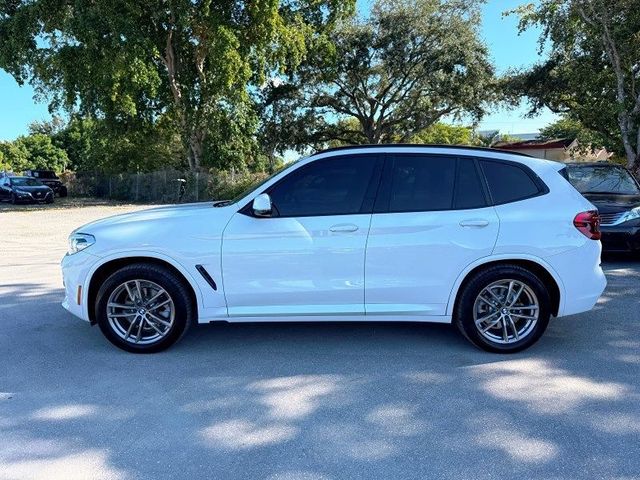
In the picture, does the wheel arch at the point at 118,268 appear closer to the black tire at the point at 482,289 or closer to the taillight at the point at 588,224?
the black tire at the point at 482,289

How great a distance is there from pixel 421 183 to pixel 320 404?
209 centimetres

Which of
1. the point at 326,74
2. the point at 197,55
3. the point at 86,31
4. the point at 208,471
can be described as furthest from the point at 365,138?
the point at 208,471

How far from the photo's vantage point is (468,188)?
177 inches

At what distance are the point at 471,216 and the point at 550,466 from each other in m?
2.12

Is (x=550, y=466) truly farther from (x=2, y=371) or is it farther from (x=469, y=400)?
(x=2, y=371)

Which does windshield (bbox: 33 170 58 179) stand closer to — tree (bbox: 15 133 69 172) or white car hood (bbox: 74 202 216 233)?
white car hood (bbox: 74 202 216 233)

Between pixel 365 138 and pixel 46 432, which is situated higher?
pixel 365 138

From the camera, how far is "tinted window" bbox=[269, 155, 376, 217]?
4.43 metres

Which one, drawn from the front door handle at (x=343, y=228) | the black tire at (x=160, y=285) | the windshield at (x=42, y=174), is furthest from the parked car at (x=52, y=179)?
the front door handle at (x=343, y=228)

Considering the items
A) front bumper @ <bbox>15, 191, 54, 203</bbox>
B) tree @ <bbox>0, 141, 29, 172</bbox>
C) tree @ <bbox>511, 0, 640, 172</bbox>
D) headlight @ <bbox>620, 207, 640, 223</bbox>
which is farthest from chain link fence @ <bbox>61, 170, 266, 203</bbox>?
tree @ <bbox>0, 141, 29, 172</bbox>

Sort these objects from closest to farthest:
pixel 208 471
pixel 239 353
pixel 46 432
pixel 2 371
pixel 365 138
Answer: pixel 208 471
pixel 46 432
pixel 2 371
pixel 239 353
pixel 365 138

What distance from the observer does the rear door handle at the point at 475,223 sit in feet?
14.3

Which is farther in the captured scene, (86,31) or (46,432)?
(86,31)

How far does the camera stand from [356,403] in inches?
144
